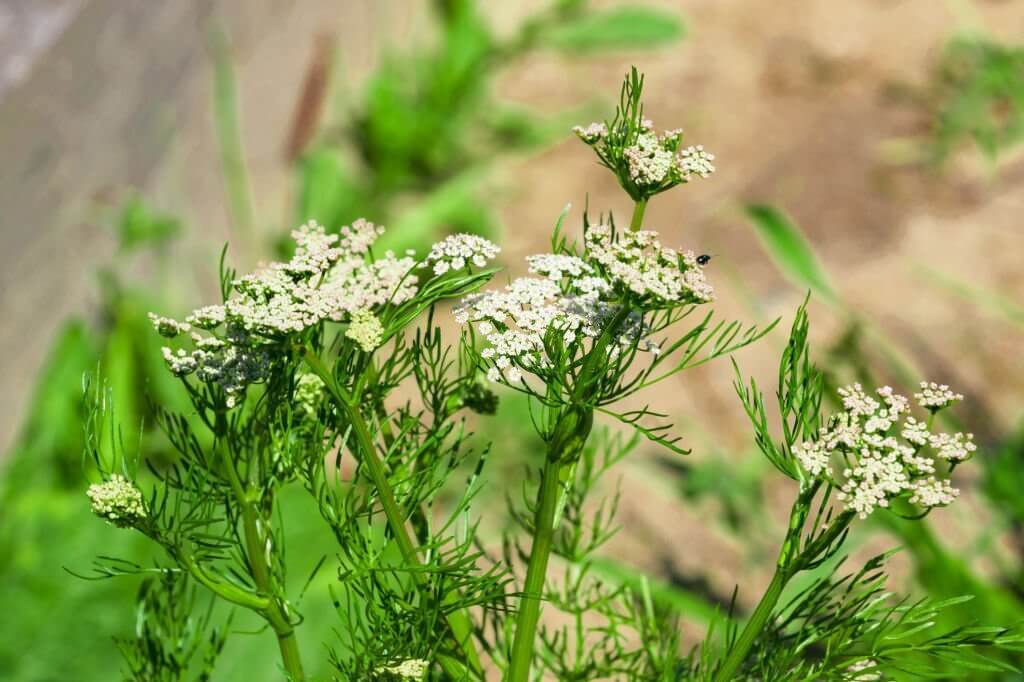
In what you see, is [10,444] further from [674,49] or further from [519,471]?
[674,49]

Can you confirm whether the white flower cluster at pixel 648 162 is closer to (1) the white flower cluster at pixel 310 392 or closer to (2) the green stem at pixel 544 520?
(2) the green stem at pixel 544 520

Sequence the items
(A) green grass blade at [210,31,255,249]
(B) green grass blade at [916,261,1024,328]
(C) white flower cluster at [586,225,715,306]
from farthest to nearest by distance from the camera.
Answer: (A) green grass blade at [210,31,255,249] → (B) green grass blade at [916,261,1024,328] → (C) white flower cluster at [586,225,715,306]

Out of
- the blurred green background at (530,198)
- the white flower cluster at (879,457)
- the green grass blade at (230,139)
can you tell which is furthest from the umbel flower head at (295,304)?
the green grass blade at (230,139)

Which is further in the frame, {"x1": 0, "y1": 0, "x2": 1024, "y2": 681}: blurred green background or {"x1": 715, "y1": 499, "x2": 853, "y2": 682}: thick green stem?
{"x1": 0, "y1": 0, "x2": 1024, "y2": 681}: blurred green background

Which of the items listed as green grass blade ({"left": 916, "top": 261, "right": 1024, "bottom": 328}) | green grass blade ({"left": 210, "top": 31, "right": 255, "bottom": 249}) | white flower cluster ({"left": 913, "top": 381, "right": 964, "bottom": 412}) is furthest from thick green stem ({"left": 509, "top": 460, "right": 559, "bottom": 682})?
green grass blade ({"left": 210, "top": 31, "right": 255, "bottom": 249})

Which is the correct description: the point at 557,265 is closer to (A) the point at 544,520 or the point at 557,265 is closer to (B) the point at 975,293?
(A) the point at 544,520

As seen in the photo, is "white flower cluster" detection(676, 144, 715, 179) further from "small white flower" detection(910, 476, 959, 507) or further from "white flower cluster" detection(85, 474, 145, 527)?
"white flower cluster" detection(85, 474, 145, 527)

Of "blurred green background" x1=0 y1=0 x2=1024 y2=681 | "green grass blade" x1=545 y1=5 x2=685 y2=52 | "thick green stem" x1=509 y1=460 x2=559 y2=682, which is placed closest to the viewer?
"thick green stem" x1=509 y1=460 x2=559 y2=682
